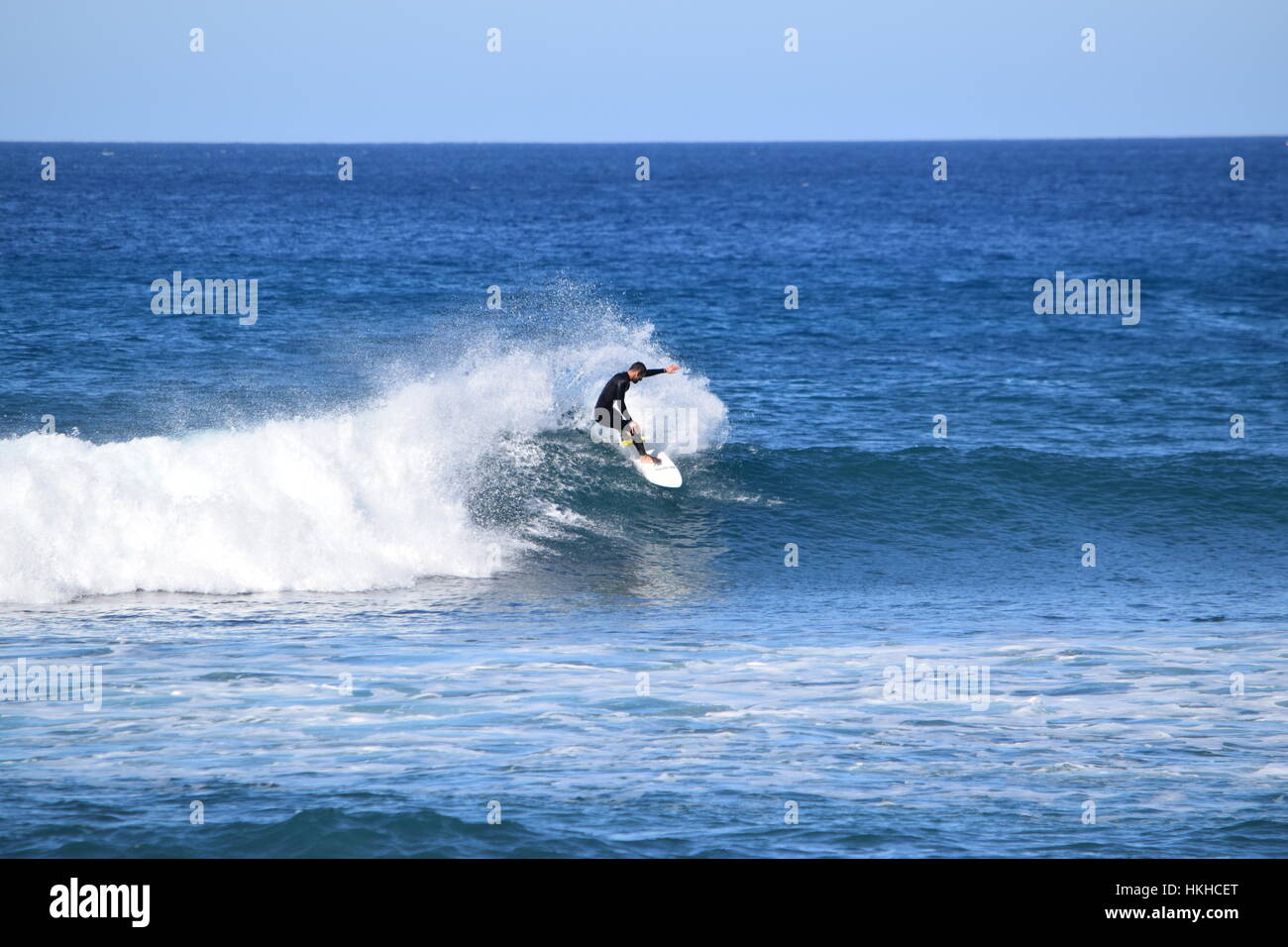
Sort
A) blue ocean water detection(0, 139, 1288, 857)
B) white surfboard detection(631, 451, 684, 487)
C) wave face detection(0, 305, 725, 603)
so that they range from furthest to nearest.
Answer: white surfboard detection(631, 451, 684, 487) < wave face detection(0, 305, 725, 603) < blue ocean water detection(0, 139, 1288, 857)

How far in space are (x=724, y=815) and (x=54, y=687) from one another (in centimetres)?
557

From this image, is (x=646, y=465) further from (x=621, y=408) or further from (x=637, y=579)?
(x=637, y=579)

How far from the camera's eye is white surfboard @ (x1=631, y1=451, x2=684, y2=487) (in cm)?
1886

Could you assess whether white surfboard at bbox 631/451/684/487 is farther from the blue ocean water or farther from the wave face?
the wave face

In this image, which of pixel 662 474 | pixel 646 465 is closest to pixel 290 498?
pixel 646 465

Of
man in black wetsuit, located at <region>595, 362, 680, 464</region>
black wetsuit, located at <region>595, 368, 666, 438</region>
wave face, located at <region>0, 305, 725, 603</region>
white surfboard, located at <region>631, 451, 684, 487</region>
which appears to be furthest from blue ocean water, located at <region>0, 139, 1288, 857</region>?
black wetsuit, located at <region>595, 368, 666, 438</region>

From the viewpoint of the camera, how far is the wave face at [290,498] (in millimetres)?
14242

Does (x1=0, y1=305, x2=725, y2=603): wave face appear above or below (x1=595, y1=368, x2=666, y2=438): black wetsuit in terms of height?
below

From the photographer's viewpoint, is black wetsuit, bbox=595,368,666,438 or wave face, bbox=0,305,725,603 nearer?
wave face, bbox=0,305,725,603

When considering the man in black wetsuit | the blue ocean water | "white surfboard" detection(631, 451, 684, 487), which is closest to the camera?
the blue ocean water

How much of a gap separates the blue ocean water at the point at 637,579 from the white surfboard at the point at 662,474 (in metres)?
0.19

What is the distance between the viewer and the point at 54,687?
1030 cm

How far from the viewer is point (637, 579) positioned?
15508 millimetres
